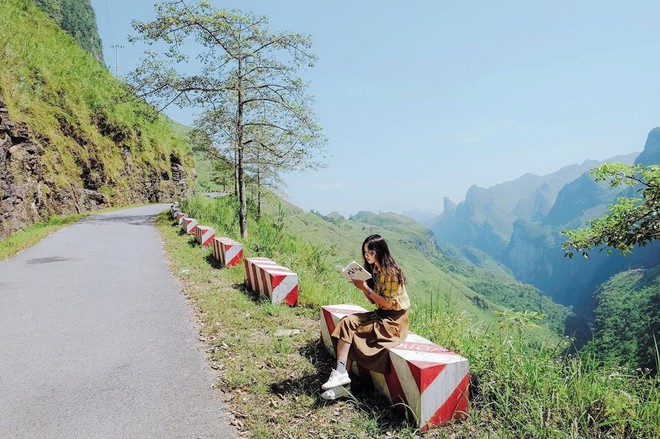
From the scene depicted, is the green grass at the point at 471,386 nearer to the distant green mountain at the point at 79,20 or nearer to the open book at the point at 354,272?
the open book at the point at 354,272

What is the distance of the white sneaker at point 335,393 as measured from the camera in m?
4.34

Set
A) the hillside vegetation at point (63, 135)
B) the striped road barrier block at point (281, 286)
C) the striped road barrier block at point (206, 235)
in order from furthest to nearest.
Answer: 1. the hillside vegetation at point (63, 135)
2. the striped road barrier block at point (206, 235)
3. the striped road barrier block at point (281, 286)

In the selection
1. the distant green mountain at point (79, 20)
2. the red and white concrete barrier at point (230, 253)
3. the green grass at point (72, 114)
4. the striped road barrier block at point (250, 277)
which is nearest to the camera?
the striped road barrier block at point (250, 277)

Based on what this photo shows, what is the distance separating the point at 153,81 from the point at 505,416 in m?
16.9

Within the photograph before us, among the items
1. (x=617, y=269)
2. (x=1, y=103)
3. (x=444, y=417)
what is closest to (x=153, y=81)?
(x=1, y=103)

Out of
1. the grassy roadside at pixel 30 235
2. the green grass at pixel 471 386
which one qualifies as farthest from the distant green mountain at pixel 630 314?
the grassy roadside at pixel 30 235

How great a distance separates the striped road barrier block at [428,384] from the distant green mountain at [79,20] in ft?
286

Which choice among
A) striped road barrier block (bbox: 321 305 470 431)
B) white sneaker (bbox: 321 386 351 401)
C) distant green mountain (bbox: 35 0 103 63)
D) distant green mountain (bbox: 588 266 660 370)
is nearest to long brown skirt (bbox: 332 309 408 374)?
striped road barrier block (bbox: 321 305 470 431)

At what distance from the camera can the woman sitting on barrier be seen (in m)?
4.39

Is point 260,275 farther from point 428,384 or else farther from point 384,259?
point 428,384

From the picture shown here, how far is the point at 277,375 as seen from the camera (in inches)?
198

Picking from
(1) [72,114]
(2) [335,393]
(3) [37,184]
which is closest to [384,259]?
(2) [335,393]

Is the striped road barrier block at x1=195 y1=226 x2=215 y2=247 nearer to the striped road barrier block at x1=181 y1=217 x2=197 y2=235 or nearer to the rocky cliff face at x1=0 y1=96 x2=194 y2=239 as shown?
the striped road barrier block at x1=181 y1=217 x2=197 y2=235

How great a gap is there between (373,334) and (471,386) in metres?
1.18
